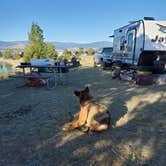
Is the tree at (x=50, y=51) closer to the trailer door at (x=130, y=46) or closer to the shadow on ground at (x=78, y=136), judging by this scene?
the trailer door at (x=130, y=46)

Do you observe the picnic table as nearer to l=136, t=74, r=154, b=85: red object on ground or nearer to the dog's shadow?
l=136, t=74, r=154, b=85: red object on ground

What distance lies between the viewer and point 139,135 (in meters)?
4.07

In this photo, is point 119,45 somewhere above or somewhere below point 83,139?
above

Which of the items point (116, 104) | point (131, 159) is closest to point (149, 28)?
point (116, 104)

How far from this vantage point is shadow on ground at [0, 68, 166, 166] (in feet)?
10.7

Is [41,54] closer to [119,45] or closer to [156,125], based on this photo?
[119,45]

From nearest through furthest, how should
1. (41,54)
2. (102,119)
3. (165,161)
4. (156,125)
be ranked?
(165,161)
(102,119)
(156,125)
(41,54)

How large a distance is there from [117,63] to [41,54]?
8983 mm

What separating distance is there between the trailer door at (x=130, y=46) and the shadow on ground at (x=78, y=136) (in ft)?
13.3

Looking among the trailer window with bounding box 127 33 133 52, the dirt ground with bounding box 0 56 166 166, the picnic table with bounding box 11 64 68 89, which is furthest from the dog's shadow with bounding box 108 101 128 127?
the trailer window with bounding box 127 33 133 52

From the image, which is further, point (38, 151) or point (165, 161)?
point (38, 151)

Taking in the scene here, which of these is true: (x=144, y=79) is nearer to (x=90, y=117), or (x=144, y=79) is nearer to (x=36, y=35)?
(x=90, y=117)

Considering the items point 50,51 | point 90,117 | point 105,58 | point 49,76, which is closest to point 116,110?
point 90,117

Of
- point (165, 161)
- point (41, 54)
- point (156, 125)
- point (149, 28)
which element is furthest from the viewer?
point (41, 54)
